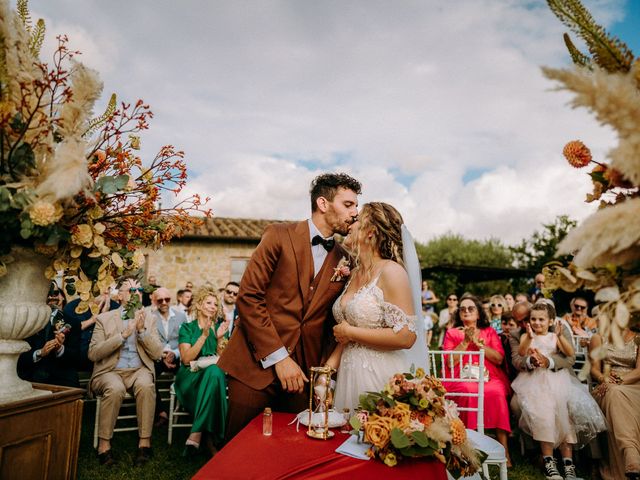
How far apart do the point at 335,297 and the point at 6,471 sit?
1989 mm

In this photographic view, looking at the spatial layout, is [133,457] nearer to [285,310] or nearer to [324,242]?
[285,310]

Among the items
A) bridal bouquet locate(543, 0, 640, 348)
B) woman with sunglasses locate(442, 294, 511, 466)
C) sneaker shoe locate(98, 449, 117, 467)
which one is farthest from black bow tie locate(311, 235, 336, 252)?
sneaker shoe locate(98, 449, 117, 467)

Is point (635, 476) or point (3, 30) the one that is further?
point (635, 476)

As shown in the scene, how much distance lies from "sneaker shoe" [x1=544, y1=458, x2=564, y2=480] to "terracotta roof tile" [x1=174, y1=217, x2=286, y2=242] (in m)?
11.5

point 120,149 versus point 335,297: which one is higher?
point 120,149

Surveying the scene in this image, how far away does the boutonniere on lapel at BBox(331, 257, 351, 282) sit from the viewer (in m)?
3.05

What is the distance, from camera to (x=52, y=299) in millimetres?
5090

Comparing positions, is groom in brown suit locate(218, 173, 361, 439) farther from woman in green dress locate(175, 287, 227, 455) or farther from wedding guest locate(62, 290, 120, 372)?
wedding guest locate(62, 290, 120, 372)

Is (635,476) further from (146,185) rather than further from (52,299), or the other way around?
(52,299)

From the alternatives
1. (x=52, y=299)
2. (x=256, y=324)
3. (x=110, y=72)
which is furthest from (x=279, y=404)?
(x=52, y=299)

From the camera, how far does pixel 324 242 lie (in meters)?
3.06

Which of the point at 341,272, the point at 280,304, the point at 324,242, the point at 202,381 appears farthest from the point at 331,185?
the point at 202,381

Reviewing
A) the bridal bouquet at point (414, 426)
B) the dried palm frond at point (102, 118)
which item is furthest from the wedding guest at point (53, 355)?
the bridal bouquet at point (414, 426)

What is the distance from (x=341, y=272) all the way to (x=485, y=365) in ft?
9.90
